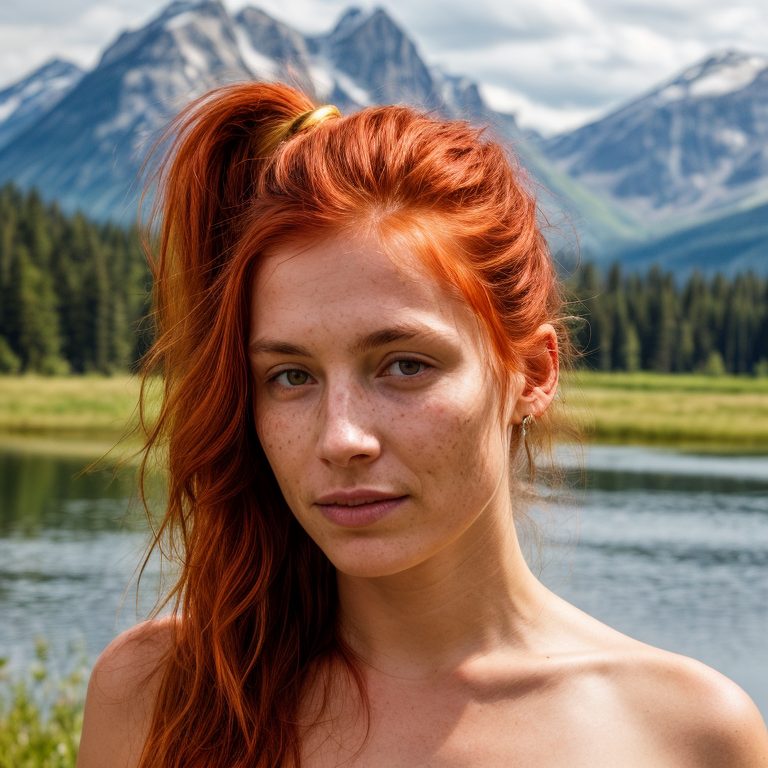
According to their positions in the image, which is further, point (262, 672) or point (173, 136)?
point (173, 136)

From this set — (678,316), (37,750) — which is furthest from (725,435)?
(37,750)

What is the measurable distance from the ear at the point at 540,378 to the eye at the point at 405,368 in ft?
1.14

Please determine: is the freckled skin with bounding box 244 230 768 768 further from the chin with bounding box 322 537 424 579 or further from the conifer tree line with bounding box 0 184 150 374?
the conifer tree line with bounding box 0 184 150 374

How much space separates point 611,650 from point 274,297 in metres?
0.98

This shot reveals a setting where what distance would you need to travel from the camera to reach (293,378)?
1815mm

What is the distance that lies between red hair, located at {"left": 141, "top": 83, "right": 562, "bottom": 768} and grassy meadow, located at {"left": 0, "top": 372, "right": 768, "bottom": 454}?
32.6 metres

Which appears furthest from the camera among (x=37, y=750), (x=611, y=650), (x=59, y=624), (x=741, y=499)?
(x=741, y=499)

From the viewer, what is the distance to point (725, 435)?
44.4m

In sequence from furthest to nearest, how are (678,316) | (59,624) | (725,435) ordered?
(678,316) → (725,435) → (59,624)

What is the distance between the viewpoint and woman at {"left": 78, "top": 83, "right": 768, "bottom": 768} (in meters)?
1.73

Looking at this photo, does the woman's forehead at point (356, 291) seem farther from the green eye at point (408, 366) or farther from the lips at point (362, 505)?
the lips at point (362, 505)

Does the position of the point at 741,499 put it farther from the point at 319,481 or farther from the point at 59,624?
the point at 319,481

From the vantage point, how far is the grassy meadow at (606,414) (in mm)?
40938

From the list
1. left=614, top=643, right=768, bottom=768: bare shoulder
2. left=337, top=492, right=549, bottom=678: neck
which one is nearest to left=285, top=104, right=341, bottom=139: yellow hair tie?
left=337, top=492, right=549, bottom=678: neck
